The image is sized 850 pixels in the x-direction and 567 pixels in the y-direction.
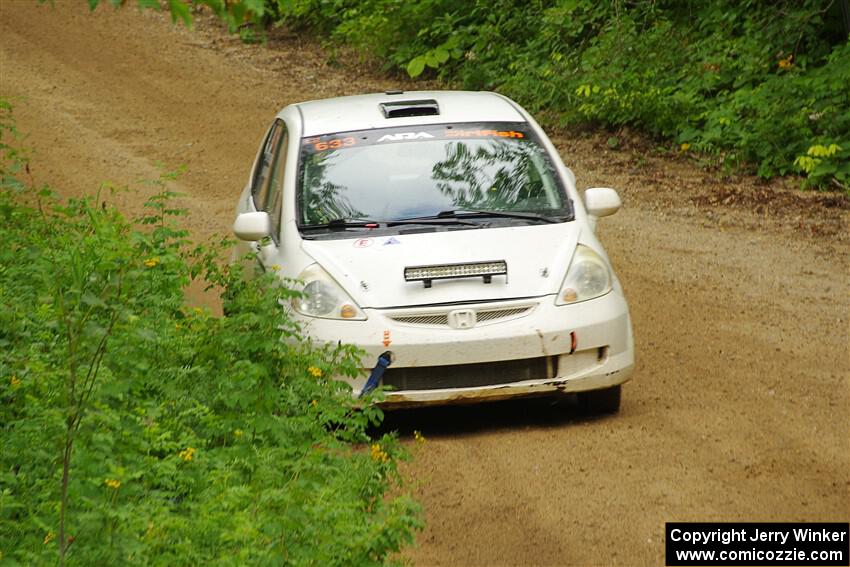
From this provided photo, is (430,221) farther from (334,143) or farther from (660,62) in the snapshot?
(660,62)

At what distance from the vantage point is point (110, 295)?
6.39 meters

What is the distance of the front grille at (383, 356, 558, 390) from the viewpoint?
7215 millimetres

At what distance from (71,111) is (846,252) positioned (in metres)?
11.4

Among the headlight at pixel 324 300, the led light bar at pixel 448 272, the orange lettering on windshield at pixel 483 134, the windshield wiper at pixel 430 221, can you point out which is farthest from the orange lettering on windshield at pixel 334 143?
the led light bar at pixel 448 272

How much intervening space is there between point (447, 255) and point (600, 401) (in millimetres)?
1182

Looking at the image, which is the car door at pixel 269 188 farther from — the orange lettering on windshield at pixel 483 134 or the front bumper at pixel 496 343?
the orange lettering on windshield at pixel 483 134

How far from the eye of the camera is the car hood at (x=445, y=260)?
7.26 metres

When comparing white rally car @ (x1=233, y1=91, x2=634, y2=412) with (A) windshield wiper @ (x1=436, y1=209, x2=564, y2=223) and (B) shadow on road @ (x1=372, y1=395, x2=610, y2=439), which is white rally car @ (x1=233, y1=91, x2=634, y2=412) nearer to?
(A) windshield wiper @ (x1=436, y1=209, x2=564, y2=223)

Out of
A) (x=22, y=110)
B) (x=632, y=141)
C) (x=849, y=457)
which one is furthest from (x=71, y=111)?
(x=849, y=457)

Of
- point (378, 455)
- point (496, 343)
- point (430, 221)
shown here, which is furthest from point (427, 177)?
point (378, 455)

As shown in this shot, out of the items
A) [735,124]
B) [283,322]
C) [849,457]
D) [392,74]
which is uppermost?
[283,322]

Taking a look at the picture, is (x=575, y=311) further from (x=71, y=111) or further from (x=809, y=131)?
(x=71, y=111)

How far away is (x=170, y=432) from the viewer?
5414 millimetres

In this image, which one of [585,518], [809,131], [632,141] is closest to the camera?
[585,518]
